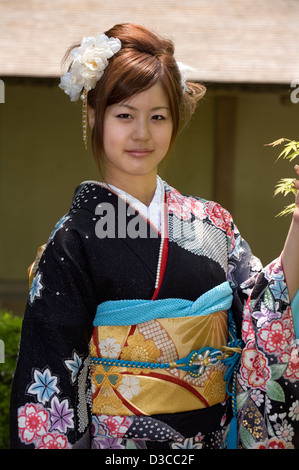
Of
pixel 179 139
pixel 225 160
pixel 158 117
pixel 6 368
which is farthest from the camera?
pixel 225 160

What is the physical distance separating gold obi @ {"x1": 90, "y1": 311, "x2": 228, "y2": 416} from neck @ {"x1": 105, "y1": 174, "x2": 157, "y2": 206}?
408 mm

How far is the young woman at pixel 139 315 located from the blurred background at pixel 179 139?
369cm

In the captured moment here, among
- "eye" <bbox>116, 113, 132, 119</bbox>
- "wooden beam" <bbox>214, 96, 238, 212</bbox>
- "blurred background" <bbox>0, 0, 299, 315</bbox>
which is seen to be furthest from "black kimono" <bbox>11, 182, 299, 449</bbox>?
"wooden beam" <bbox>214, 96, 238, 212</bbox>

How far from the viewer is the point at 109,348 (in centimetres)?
192

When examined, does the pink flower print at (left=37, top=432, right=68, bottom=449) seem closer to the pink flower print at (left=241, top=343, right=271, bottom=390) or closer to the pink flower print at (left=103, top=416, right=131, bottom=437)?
the pink flower print at (left=103, top=416, right=131, bottom=437)

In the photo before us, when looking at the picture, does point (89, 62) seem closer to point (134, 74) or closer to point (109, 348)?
point (134, 74)

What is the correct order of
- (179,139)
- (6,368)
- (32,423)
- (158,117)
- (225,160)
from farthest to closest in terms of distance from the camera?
1. (225,160)
2. (179,139)
3. (6,368)
4. (158,117)
5. (32,423)

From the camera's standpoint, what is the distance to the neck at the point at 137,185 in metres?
2.03

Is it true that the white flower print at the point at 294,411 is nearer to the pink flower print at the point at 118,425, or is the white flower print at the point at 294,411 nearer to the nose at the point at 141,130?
the pink flower print at the point at 118,425

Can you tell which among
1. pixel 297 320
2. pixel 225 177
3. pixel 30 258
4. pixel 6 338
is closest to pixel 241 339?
pixel 297 320

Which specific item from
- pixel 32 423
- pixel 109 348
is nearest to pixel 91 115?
pixel 109 348

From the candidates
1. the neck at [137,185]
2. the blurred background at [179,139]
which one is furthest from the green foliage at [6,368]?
the blurred background at [179,139]

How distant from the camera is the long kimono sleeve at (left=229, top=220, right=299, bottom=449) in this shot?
1979 millimetres

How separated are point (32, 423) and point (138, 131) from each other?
887 millimetres
